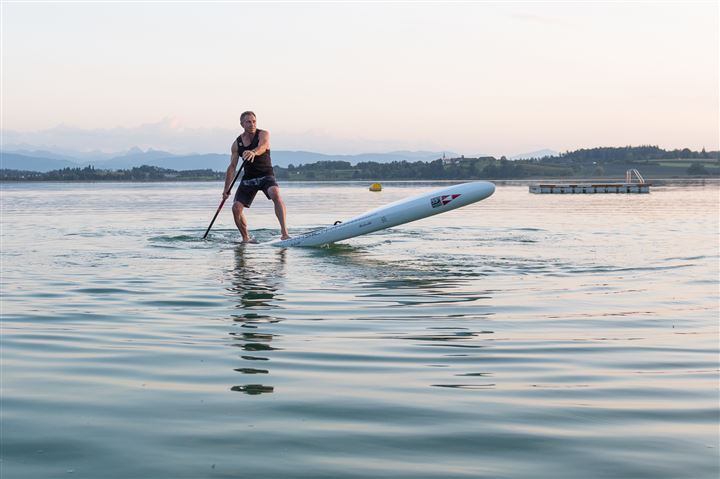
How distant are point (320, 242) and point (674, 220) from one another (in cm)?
1340

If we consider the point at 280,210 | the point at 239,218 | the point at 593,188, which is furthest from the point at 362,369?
the point at 593,188

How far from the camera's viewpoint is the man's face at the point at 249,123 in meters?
17.2

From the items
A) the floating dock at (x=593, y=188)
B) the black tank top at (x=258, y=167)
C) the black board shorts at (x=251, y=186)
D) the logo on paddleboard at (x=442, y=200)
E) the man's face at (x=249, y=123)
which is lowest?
the floating dock at (x=593, y=188)

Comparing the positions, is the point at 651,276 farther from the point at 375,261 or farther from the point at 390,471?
the point at 390,471

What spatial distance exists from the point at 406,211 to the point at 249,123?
3736 mm

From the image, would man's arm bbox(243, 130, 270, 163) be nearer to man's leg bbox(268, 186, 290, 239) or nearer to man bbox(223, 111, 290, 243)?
man bbox(223, 111, 290, 243)

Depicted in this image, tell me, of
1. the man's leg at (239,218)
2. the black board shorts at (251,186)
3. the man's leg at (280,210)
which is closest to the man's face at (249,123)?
the black board shorts at (251,186)

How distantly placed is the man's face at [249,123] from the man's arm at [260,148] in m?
0.23

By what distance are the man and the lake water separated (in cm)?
370

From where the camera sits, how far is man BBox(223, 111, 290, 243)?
17219 millimetres

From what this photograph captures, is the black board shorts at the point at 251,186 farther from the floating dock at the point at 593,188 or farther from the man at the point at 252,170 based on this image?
the floating dock at the point at 593,188

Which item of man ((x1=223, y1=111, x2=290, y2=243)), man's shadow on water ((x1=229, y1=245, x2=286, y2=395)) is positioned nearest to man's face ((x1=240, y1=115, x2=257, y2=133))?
man ((x1=223, y1=111, x2=290, y2=243))

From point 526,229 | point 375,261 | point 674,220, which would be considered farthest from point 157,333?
point 674,220

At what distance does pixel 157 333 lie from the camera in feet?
25.8
